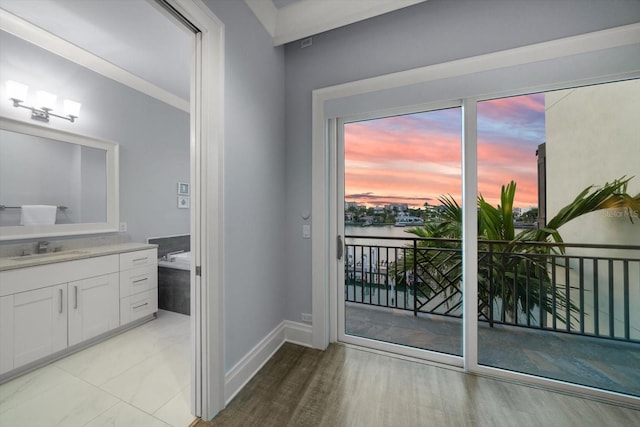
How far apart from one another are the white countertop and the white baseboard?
174 cm

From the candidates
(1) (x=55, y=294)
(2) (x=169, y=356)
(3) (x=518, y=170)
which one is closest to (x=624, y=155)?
(3) (x=518, y=170)

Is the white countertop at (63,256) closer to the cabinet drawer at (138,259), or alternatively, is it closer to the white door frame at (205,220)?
the cabinet drawer at (138,259)

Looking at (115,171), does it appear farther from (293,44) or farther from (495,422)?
(495,422)

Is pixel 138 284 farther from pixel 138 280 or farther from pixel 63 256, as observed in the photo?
pixel 63 256

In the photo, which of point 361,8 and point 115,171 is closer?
point 361,8

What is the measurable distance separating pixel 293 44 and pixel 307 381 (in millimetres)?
2801

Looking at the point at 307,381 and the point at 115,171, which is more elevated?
the point at 115,171

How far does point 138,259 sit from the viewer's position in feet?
8.61

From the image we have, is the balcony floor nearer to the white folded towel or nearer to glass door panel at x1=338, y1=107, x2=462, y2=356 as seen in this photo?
glass door panel at x1=338, y1=107, x2=462, y2=356

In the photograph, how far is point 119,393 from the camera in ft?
5.36

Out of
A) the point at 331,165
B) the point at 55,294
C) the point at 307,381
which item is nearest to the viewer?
the point at 307,381

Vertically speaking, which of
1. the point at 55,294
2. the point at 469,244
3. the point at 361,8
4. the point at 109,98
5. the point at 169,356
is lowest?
the point at 169,356

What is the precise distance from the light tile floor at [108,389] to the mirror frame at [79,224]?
1.14 metres

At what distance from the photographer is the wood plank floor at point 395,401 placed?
1.40m
